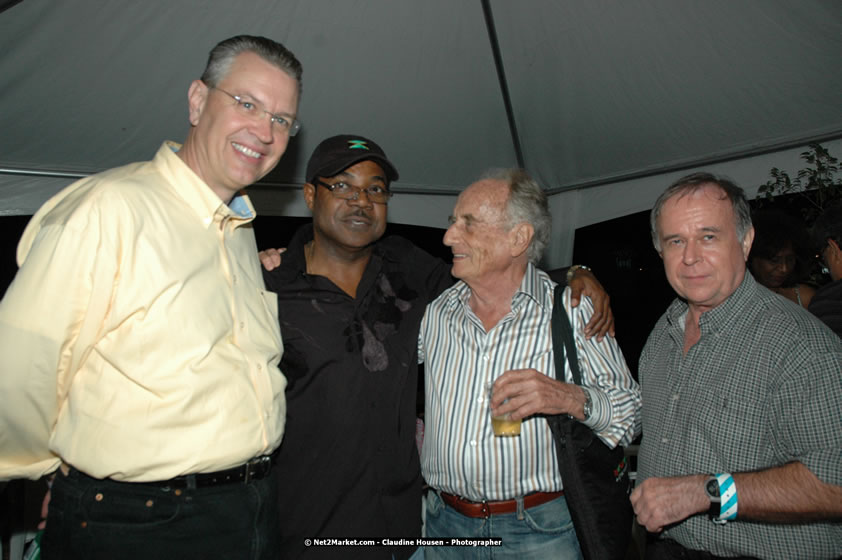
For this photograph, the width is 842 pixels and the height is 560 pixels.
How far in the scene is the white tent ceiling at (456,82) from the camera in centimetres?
270

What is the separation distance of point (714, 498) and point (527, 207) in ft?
3.84

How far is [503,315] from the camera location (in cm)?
194

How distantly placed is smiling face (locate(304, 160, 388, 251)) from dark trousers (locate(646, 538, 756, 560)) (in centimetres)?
150

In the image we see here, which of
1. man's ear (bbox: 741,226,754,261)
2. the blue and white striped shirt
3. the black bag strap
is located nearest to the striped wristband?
the blue and white striped shirt

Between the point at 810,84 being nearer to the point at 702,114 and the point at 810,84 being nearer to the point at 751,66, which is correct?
the point at 751,66

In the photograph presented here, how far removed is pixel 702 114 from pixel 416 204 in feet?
6.95

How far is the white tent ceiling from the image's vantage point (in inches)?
106

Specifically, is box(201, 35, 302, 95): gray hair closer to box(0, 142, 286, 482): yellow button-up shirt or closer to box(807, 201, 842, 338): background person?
box(0, 142, 286, 482): yellow button-up shirt

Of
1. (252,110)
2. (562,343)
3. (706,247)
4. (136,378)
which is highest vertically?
(252,110)

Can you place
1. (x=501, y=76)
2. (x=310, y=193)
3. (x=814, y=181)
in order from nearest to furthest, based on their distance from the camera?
(x=310, y=193), (x=814, y=181), (x=501, y=76)

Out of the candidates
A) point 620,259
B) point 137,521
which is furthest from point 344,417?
point 620,259

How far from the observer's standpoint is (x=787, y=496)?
4.12ft

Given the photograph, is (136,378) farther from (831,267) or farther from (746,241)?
(831,267)

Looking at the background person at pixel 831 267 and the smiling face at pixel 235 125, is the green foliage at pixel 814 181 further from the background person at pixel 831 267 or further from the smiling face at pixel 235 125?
the smiling face at pixel 235 125
